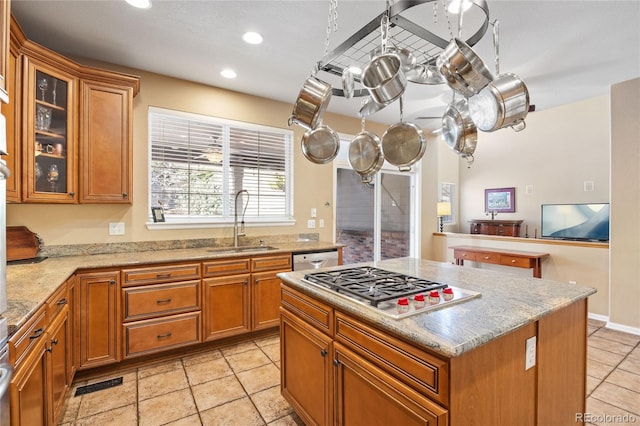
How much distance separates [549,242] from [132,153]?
5018 mm

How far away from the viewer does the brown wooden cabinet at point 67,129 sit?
2170 millimetres

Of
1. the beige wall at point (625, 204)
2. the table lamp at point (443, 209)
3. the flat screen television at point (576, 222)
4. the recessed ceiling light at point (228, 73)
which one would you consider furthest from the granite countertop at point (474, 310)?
the table lamp at point (443, 209)

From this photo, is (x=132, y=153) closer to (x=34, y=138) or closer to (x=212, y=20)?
(x=34, y=138)

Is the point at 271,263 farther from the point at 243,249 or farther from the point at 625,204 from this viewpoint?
the point at 625,204

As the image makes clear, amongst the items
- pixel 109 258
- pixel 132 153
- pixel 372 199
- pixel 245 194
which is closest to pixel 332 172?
pixel 372 199

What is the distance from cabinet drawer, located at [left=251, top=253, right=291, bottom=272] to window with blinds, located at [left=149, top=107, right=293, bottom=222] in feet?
2.46

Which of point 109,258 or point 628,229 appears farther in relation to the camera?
point 628,229

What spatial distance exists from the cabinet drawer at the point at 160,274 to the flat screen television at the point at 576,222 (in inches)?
191

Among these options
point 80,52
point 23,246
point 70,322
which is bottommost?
point 70,322

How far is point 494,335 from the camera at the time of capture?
1085 millimetres

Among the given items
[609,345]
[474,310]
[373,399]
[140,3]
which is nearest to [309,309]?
[373,399]

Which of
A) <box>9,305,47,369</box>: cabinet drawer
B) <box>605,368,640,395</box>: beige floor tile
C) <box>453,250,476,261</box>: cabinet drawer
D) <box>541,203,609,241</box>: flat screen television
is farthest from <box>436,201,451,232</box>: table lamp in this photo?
<box>9,305,47,369</box>: cabinet drawer

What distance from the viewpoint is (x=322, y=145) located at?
2.27 m

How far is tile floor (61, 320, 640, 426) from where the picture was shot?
6.50ft
